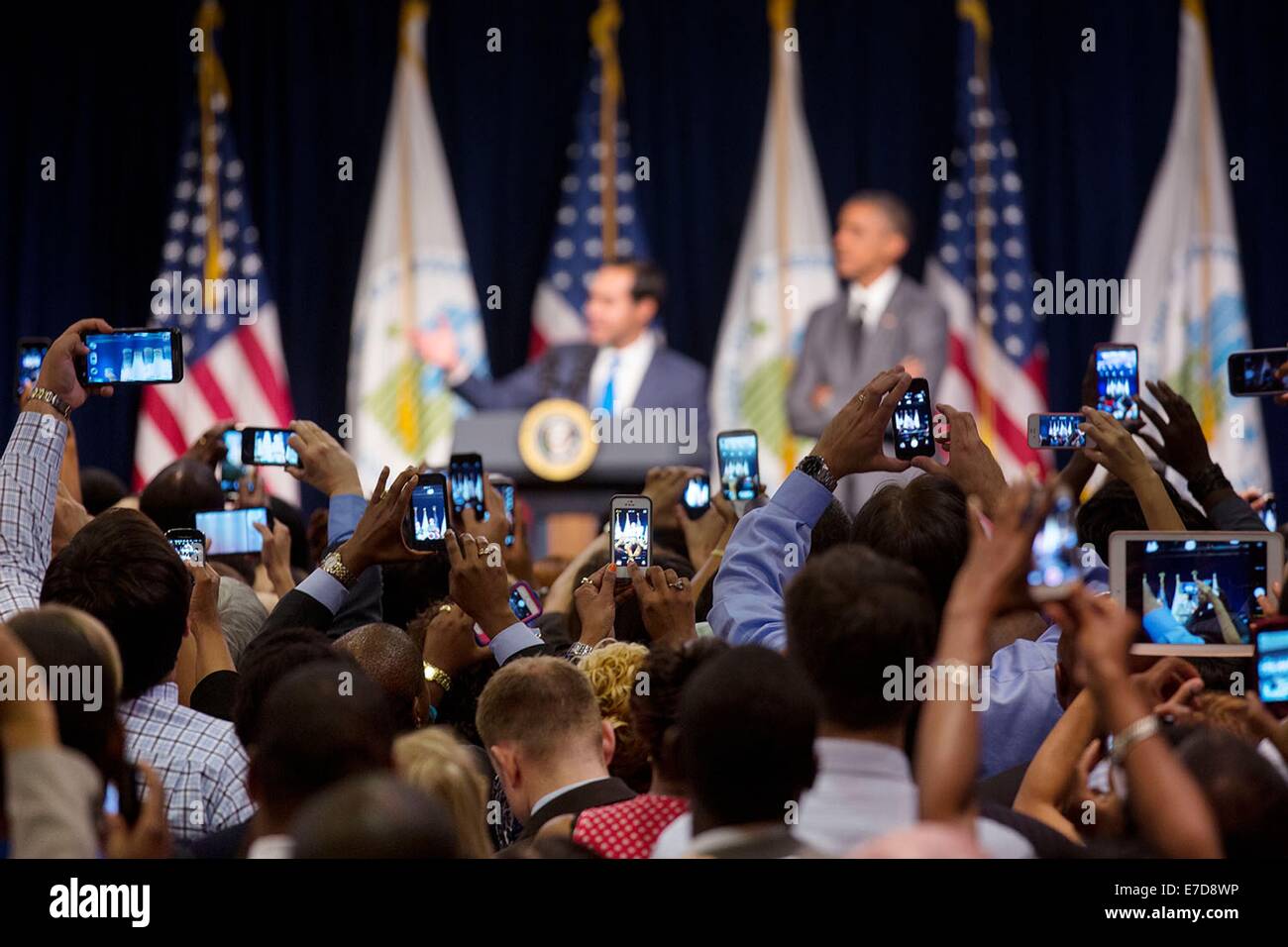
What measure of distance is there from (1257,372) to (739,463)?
1.14 metres

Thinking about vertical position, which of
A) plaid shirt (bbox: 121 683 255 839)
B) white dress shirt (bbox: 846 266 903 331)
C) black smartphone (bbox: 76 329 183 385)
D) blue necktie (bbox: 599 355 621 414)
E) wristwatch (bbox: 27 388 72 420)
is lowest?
plaid shirt (bbox: 121 683 255 839)

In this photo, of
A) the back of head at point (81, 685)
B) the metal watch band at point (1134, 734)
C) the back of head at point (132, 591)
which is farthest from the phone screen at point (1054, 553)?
the back of head at point (132, 591)

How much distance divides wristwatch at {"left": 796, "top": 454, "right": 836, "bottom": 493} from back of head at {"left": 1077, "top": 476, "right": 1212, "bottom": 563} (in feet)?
2.58

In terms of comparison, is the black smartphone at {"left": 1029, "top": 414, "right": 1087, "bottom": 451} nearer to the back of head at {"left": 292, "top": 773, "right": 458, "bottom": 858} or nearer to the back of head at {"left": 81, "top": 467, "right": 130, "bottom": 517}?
the back of head at {"left": 292, "top": 773, "right": 458, "bottom": 858}

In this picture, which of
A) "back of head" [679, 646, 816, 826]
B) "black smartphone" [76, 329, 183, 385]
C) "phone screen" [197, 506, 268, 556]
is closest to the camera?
"back of head" [679, 646, 816, 826]

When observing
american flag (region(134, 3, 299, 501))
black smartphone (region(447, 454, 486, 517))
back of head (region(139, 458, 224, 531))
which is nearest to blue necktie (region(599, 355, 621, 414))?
american flag (region(134, 3, 299, 501))

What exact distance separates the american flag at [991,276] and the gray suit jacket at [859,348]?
4.8 inches

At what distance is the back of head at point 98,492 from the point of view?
14.1 feet

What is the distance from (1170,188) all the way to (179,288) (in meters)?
4.89

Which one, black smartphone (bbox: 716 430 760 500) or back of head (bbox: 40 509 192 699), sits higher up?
black smartphone (bbox: 716 430 760 500)

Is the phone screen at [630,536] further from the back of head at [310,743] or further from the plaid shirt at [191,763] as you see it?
the back of head at [310,743]

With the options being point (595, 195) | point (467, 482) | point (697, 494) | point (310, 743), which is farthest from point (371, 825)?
point (595, 195)

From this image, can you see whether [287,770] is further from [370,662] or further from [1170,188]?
[1170,188]

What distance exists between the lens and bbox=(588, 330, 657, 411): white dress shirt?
285 inches
